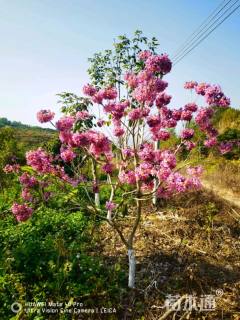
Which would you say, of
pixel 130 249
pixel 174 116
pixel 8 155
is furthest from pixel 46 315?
pixel 8 155

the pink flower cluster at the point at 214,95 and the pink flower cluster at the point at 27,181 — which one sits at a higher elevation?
the pink flower cluster at the point at 214,95

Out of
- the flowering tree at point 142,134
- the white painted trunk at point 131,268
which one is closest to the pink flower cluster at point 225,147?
the flowering tree at point 142,134

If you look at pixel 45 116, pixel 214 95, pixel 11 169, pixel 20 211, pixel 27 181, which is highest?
pixel 214 95

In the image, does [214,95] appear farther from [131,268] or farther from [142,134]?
[131,268]

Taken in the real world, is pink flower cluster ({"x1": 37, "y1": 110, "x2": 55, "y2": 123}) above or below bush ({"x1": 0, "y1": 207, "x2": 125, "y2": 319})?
above

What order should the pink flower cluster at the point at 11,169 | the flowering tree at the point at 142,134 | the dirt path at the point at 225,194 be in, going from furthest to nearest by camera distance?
the dirt path at the point at 225,194 < the pink flower cluster at the point at 11,169 < the flowering tree at the point at 142,134

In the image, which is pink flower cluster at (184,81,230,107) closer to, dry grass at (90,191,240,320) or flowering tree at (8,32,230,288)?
flowering tree at (8,32,230,288)

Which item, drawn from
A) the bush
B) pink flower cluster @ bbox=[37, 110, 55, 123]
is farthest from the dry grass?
pink flower cluster @ bbox=[37, 110, 55, 123]

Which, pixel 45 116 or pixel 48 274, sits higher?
pixel 45 116

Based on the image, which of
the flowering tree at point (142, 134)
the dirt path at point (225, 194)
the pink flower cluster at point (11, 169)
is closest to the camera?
the flowering tree at point (142, 134)

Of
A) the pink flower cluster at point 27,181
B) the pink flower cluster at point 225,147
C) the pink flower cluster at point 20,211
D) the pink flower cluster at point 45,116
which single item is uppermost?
the pink flower cluster at point 45,116

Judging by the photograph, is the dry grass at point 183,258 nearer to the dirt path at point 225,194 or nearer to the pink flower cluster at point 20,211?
the pink flower cluster at point 20,211

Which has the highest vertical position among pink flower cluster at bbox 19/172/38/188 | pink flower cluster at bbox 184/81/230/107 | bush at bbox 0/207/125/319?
pink flower cluster at bbox 184/81/230/107

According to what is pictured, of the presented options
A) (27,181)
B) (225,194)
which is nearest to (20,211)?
(27,181)
